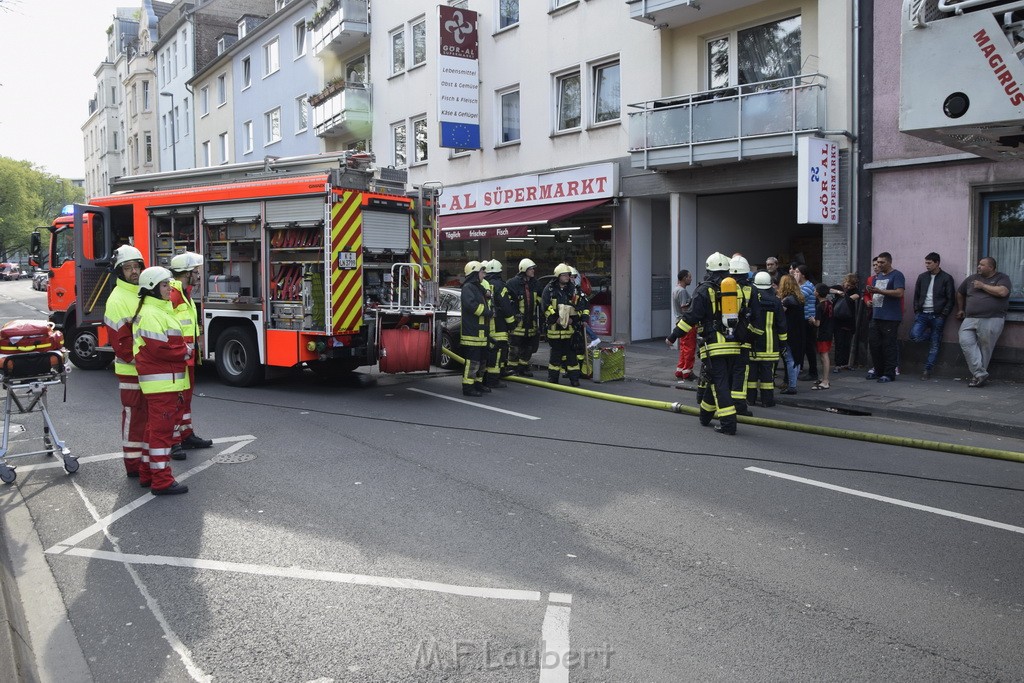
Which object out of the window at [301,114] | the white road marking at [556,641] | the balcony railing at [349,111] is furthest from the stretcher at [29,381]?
the window at [301,114]

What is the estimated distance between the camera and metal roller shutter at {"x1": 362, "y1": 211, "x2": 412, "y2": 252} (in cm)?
1121

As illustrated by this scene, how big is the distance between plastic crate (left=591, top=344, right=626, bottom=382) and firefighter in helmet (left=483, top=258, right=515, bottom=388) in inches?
62.7

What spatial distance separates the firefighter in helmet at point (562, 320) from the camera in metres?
12.3

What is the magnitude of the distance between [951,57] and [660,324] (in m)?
14.1

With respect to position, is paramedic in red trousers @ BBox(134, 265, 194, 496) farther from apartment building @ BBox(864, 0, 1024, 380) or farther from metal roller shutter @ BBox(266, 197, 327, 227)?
apartment building @ BBox(864, 0, 1024, 380)

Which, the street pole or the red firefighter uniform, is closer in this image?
the red firefighter uniform

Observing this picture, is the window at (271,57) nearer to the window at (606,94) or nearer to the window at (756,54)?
the window at (606,94)

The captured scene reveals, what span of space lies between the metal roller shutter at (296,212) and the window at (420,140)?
46.9ft

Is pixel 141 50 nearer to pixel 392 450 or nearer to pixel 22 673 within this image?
pixel 392 450

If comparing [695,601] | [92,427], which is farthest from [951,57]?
[92,427]

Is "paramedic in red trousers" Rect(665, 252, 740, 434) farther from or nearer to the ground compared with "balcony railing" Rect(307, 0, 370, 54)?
nearer to the ground

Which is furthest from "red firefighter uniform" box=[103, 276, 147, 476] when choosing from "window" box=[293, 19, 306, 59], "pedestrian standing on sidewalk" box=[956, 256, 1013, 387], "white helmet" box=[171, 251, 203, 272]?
"window" box=[293, 19, 306, 59]

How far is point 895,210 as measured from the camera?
13.4 meters

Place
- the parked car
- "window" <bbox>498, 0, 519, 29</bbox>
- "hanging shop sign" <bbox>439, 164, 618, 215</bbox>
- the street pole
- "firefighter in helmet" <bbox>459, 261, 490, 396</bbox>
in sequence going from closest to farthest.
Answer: "firefighter in helmet" <bbox>459, 261, 490, 396</bbox> → "hanging shop sign" <bbox>439, 164, 618, 215</bbox> → "window" <bbox>498, 0, 519, 29</bbox> → the street pole → the parked car
